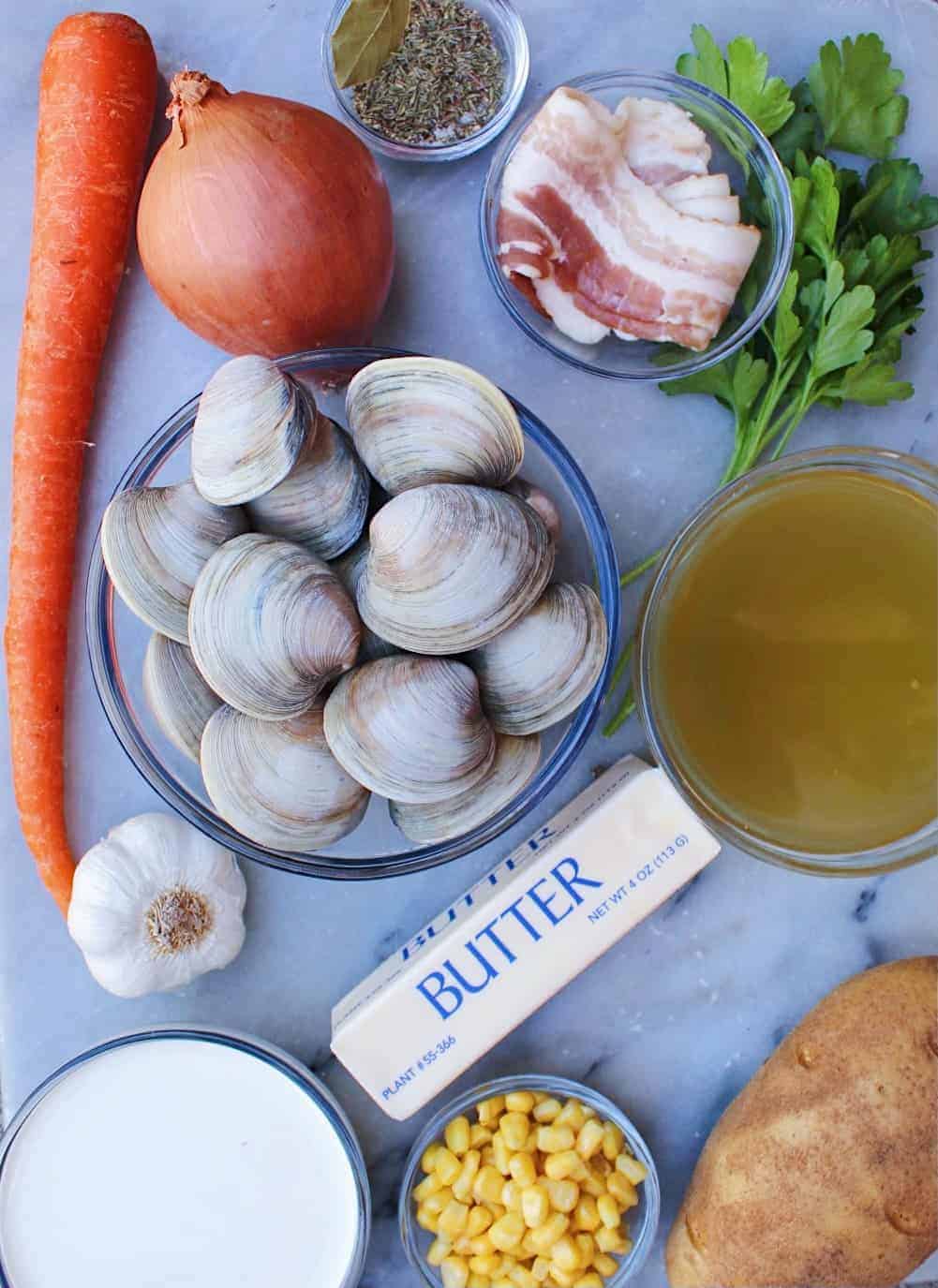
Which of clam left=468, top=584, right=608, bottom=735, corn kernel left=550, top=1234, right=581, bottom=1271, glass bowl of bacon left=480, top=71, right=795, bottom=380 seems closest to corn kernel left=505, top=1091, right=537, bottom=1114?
corn kernel left=550, top=1234, right=581, bottom=1271

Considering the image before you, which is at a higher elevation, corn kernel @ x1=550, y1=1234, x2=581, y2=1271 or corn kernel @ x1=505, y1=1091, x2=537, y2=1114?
corn kernel @ x1=505, y1=1091, x2=537, y2=1114

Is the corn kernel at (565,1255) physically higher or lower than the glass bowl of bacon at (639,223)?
lower

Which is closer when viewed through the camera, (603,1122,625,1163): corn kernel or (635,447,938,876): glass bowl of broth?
(635,447,938,876): glass bowl of broth

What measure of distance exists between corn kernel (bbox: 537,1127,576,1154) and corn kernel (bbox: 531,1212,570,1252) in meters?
0.05

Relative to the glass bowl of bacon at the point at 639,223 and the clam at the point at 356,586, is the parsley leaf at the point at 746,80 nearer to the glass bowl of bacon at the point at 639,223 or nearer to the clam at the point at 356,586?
the glass bowl of bacon at the point at 639,223

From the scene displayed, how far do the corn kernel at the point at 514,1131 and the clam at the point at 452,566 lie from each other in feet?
1.60

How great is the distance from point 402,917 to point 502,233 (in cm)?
61

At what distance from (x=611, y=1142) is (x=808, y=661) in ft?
1.59

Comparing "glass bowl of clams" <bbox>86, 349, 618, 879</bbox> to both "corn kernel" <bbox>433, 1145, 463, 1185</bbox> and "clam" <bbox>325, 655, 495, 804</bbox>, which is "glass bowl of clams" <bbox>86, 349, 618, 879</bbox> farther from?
"corn kernel" <bbox>433, 1145, 463, 1185</bbox>

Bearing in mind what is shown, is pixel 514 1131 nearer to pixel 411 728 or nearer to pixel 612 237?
pixel 411 728

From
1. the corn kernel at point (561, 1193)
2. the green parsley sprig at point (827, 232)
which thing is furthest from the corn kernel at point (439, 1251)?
the green parsley sprig at point (827, 232)

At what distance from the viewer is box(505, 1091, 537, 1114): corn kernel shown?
101cm

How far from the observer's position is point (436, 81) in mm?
965

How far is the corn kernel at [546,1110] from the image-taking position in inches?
39.7
